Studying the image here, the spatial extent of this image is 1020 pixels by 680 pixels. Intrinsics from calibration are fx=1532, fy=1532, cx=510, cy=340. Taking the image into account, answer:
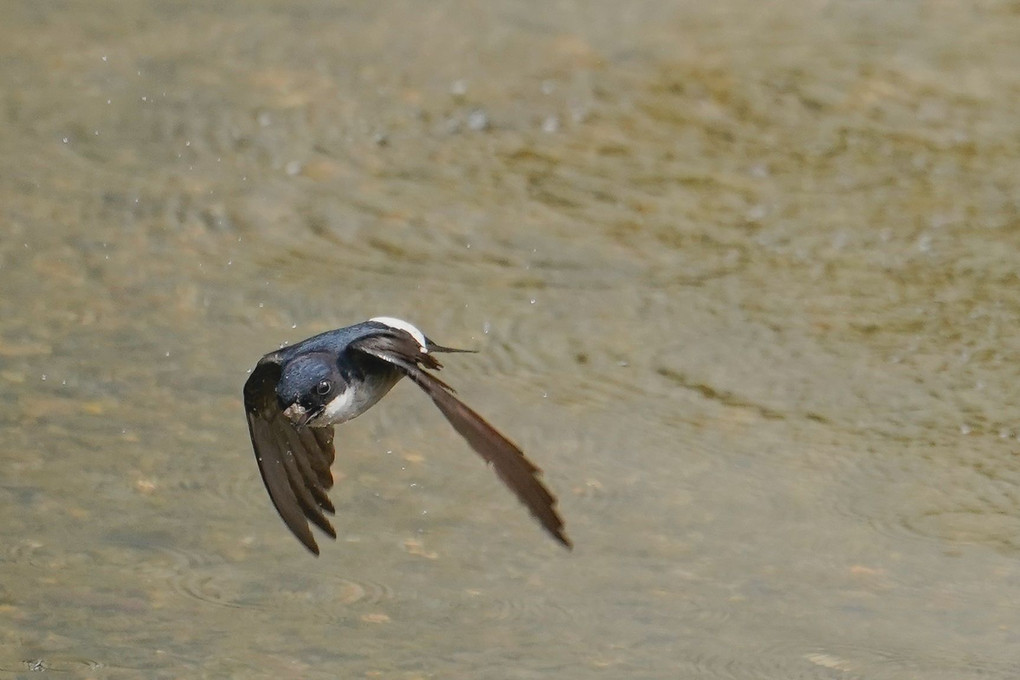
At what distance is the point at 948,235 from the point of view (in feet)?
16.4

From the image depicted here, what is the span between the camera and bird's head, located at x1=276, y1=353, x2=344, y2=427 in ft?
9.45

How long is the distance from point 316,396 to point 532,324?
185 cm

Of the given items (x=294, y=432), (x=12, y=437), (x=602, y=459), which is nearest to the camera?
(x=294, y=432)

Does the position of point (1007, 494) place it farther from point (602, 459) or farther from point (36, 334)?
point (36, 334)

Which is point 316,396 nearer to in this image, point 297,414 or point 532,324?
point 297,414

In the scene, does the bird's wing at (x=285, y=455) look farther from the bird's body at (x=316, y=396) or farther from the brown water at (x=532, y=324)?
the brown water at (x=532, y=324)

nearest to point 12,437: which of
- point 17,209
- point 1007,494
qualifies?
point 17,209

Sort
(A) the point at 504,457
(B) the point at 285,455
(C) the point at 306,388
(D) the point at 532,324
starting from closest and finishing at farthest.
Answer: (A) the point at 504,457 < (C) the point at 306,388 < (B) the point at 285,455 < (D) the point at 532,324

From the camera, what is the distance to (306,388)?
2879mm

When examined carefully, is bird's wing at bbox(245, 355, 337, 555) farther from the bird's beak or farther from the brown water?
the brown water

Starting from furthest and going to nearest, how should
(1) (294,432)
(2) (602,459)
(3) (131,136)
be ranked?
1. (3) (131,136)
2. (2) (602,459)
3. (1) (294,432)

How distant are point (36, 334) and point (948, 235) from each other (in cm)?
287

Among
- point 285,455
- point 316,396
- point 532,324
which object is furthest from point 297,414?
point 532,324

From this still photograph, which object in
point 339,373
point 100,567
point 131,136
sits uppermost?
point 339,373
